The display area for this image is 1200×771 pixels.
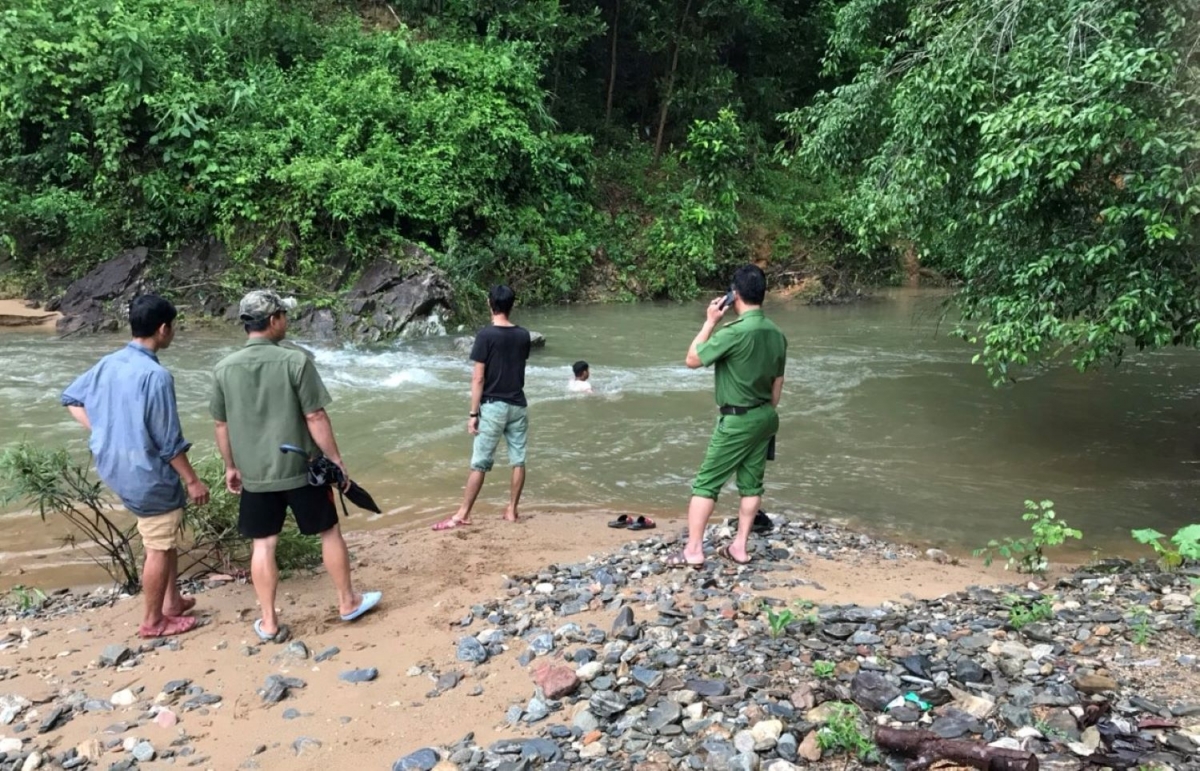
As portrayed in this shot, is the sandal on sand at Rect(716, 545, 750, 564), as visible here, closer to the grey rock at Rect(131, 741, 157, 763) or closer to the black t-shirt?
the black t-shirt

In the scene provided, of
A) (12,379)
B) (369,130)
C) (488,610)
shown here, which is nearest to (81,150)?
(369,130)

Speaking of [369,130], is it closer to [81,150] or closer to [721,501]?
[81,150]

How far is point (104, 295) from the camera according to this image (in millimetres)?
15336

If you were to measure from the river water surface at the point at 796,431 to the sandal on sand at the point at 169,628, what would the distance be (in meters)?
1.76

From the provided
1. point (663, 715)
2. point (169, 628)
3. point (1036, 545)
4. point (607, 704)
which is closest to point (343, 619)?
point (169, 628)

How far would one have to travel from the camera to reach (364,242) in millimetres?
16328

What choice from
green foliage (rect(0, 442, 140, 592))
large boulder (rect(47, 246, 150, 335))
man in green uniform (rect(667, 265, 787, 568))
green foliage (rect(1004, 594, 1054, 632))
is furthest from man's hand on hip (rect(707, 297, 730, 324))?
large boulder (rect(47, 246, 150, 335))

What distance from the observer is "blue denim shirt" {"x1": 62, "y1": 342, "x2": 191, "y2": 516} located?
164 inches

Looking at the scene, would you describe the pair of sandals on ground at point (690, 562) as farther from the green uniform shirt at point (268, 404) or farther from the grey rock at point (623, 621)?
the green uniform shirt at point (268, 404)

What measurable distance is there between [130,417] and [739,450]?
3372mm

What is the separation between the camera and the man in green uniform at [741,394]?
4824 millimetres

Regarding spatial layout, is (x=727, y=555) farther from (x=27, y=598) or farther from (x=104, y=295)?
(x=104, y=295)

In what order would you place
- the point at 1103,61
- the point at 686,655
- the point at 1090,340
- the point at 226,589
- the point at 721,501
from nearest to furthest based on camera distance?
the point at 686,655 < the point at 226,589 < the point at 1103,61 < the point at 1090,340 < the point at 721,501

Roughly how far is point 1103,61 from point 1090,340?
1.98m
